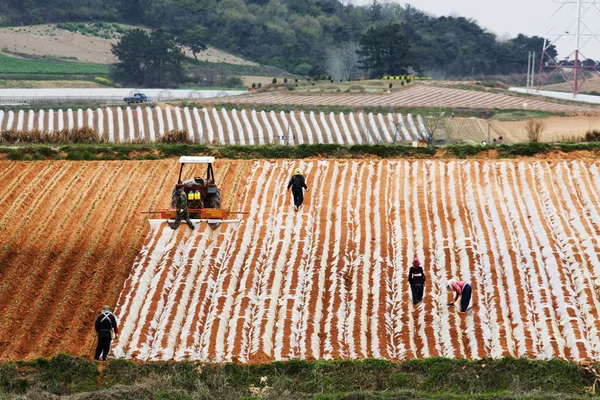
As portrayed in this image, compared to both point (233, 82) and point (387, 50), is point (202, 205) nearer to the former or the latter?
point (387, 50)

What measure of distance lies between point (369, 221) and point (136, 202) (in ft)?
23.6

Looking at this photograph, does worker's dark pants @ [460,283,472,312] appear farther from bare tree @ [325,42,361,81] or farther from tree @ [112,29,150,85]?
bare tree @ [325,42,361,81]

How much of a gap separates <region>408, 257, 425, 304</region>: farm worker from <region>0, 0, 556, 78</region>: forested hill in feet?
311

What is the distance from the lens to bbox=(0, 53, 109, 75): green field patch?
10306 cm

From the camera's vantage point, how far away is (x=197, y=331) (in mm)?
23219

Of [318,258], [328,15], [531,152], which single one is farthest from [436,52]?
[318,258]

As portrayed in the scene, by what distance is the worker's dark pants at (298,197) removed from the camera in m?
29.1

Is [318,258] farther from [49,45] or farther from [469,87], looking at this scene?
[49,45]

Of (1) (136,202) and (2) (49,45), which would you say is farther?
(2) (49,45)

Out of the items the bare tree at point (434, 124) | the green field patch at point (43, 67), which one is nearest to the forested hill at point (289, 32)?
the green field patch at point (43, 67)

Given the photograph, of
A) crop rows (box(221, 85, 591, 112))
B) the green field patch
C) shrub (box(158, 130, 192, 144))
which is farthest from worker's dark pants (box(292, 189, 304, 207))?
the green field patch

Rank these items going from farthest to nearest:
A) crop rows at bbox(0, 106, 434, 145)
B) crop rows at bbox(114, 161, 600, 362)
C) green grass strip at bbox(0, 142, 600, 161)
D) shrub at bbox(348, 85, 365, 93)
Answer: shrub at bbox(348, 85, 365, 93) → crop rows at bbox(0, 106, 434, 145) → green grass strip at bbox(0, 142, 600, 161) → crop rows at bbox(114, 161, 600, 362)

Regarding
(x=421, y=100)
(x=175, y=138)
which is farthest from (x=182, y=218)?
(x=421, y=100)

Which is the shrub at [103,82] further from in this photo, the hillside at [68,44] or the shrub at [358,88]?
the shrub at [358,88]
